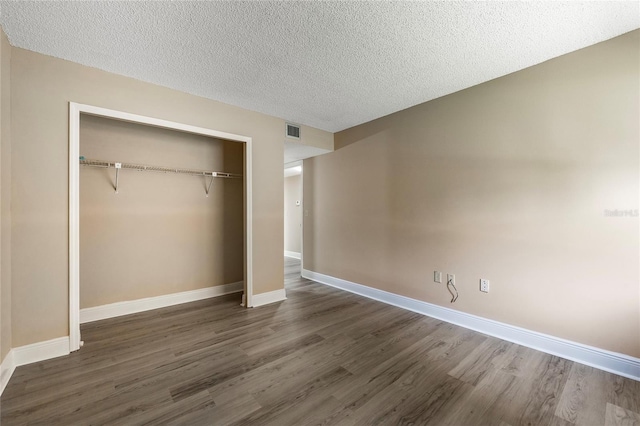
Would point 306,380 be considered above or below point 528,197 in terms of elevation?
below

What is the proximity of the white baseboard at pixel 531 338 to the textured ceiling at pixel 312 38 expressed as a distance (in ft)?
7.94

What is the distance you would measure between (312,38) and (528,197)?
232cm

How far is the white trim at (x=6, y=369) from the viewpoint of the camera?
1750 mm

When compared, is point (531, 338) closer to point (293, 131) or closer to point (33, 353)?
point (293, 131)

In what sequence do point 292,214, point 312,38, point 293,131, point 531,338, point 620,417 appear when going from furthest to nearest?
1. point 292,214
2. point 293,131
3. point 531,338
4. point 312,38
5. point 620,417

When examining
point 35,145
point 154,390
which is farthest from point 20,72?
point 154,390

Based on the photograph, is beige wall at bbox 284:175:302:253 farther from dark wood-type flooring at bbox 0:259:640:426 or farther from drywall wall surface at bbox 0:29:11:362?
drywall wall surface at bbox 0:29:11:362

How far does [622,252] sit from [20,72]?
16.0ft

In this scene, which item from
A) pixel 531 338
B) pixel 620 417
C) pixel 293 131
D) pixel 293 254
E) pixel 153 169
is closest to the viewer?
pixel 620 417

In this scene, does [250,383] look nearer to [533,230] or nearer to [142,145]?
[533,230]

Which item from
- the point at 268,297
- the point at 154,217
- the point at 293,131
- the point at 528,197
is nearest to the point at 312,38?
the point at 293,131

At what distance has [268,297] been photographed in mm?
3455

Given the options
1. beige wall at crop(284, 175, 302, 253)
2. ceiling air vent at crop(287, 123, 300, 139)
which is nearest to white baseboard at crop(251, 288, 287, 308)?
ceiling air vent at crop(287, 123, 300, 139)

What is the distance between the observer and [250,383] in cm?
183
